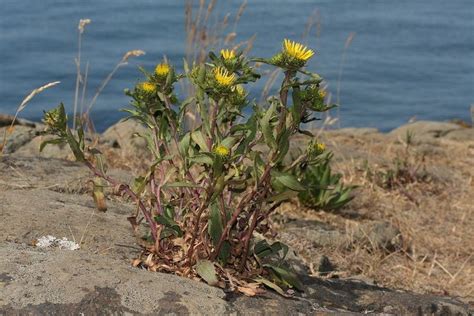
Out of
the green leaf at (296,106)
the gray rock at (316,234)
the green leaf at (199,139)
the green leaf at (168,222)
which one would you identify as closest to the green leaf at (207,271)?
the green leaf at (168,222)

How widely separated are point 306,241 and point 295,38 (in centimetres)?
1359

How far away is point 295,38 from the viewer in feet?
60.2

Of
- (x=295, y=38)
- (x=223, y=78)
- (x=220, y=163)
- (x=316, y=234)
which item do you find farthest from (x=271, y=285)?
(x=295, y=38)

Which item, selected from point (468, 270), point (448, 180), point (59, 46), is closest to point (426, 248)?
point (468, 270)

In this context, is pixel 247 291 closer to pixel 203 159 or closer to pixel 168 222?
pixel 168 222

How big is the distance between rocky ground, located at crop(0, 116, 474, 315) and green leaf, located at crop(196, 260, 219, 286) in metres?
0.03

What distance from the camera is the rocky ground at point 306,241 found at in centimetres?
282

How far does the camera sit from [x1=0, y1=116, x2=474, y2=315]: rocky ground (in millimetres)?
2822

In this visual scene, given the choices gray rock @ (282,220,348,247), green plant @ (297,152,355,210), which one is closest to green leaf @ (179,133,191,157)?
gray rock @ (282,220,348,247)

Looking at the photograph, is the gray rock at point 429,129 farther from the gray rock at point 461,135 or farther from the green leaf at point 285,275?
the green leaf at point 285,275

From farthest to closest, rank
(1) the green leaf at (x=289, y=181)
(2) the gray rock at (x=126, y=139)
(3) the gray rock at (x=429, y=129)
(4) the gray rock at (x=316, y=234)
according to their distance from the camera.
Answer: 1. (3) the gray rock at (x=429, y=129)
2. (2) the gray rock at (x=126, y=139)
3. (4) the gray rock at (x=316, y=234)
4. (1) the green leaf at (x=289, y=181)

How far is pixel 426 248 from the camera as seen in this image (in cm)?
565

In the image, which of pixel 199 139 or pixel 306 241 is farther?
pixel 306 241

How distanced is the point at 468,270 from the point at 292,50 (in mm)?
2886
